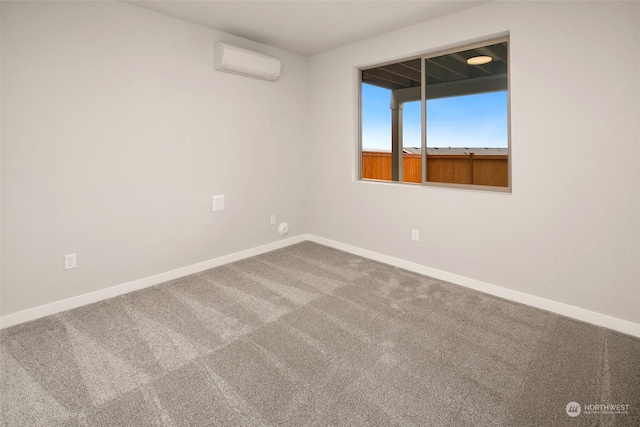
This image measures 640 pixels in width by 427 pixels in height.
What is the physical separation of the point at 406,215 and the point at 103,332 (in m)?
→ 2.80

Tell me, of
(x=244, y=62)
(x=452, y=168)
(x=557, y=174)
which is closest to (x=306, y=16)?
(x=244, y=62)

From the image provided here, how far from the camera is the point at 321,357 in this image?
200cm

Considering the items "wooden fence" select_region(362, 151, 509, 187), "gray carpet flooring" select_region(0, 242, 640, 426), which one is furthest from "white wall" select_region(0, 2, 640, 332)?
"gray carpet flooring" select_region(0, 242, 640, 426)

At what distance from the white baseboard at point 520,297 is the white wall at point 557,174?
0.04m

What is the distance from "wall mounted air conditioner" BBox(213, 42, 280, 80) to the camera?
10.8ft

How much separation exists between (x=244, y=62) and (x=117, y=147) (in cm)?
151

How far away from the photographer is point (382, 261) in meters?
3.74

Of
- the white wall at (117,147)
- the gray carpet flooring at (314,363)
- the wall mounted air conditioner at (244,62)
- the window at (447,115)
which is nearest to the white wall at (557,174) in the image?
the window at (447,115)

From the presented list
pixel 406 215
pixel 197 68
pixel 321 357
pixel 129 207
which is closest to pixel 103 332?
pixel 129 207

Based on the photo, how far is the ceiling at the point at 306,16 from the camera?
280 centimetres

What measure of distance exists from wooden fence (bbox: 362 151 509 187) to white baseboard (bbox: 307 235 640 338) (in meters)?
0.90

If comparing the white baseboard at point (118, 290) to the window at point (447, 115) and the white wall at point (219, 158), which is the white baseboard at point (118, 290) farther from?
the window at point (447, 115)

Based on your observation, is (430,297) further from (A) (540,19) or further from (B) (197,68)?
(B) (197,68)

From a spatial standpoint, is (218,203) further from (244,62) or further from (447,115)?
→ (447,115)
